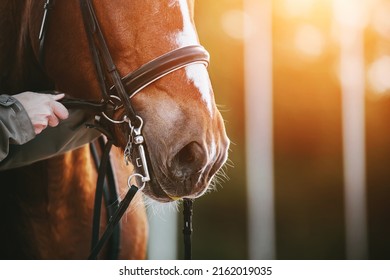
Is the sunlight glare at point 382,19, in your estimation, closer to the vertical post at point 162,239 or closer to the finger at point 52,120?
the vertical post at point 162,239

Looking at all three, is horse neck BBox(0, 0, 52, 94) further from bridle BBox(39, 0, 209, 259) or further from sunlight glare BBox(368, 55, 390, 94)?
sunlight glare BBox(368, 55, 390, 94)

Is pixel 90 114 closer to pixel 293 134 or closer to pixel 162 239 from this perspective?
pixel 162 239

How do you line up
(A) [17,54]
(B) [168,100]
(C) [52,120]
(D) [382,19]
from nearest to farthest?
(B) [168,100] < (C) [52,120] < (A) [17,54] < (D) [382,19]

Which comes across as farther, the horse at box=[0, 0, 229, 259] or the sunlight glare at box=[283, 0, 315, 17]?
the sunlight glare at box=[283, 0, 315, 17]

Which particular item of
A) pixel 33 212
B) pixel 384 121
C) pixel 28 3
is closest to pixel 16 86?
pixel 28 3

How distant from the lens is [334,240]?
3.52 meters

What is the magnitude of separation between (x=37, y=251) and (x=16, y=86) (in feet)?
1.77

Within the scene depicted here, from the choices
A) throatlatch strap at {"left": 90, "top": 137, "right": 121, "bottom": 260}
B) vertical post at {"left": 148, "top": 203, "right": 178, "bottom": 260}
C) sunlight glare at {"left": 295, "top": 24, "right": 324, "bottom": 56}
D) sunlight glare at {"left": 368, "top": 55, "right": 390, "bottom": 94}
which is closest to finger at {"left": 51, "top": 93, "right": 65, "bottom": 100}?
throatlatch strap at {"left": 90, "top": 137, "right": 121, "bottom": 260}

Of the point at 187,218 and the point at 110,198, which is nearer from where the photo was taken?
the point at 187,218

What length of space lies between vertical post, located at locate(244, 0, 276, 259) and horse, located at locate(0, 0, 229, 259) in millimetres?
1781

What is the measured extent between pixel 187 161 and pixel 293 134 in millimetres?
2369

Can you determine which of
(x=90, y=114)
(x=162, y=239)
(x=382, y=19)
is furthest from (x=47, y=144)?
(x=382, y=19)

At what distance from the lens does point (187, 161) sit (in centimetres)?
131

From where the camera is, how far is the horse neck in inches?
63.1
